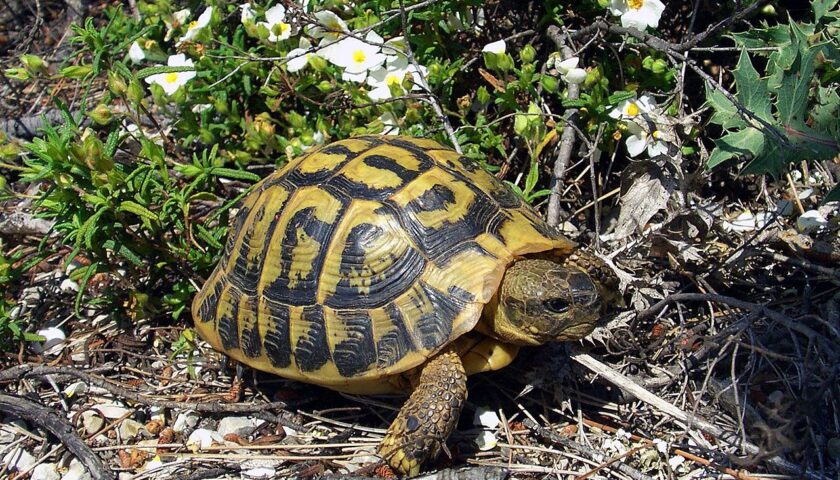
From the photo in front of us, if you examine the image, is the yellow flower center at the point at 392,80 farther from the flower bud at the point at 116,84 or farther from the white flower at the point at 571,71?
the flower bud at the point at 116,84

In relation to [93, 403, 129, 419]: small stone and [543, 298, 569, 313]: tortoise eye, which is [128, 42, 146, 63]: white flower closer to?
[93, 403, 129, 419]: small stone

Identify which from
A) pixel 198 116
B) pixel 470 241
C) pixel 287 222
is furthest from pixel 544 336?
pixel 198 116

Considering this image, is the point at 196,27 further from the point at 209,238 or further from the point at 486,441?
the point at 486,441

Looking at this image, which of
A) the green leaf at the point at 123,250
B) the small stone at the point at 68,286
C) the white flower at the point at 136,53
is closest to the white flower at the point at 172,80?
the white flower at the point at 136,53

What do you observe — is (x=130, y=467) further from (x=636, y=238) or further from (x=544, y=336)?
(x=636, y=238)

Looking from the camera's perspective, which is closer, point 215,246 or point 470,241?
point 470,241

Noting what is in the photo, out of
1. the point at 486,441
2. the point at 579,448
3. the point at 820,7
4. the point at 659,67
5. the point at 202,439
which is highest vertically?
the point at 820,7

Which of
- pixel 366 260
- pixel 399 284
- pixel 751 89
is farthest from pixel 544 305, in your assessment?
pixel 751 89
